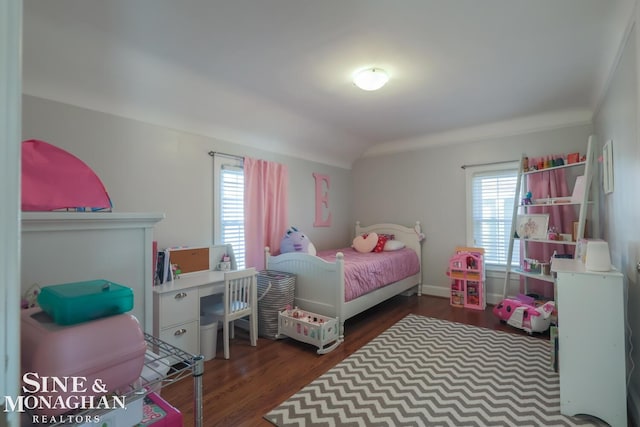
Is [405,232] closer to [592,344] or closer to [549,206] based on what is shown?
[549,206]

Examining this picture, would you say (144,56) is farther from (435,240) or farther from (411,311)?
(435,240)

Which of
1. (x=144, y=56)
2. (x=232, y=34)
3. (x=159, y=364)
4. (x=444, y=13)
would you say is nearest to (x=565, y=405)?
(x=159, y=364)

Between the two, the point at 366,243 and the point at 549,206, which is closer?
the point at 549,206

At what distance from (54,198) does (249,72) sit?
6.28 feet

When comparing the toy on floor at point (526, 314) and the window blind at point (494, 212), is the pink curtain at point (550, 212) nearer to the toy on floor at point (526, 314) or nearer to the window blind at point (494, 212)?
the window blind at point (494, 212)

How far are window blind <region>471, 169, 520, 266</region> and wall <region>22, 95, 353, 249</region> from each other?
9.70 feet

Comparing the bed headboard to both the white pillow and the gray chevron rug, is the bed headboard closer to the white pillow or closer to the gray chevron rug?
the white pillow

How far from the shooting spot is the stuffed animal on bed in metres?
3.65

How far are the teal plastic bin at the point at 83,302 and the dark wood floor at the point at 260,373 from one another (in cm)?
140

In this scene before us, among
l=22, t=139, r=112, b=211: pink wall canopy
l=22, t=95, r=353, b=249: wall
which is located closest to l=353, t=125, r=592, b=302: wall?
l=22, t=95, r=353, b=249: wall

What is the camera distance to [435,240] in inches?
181

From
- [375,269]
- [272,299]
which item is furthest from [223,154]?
[375,269]

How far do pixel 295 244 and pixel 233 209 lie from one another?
0.83 meters

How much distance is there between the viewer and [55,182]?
1.11 meters
